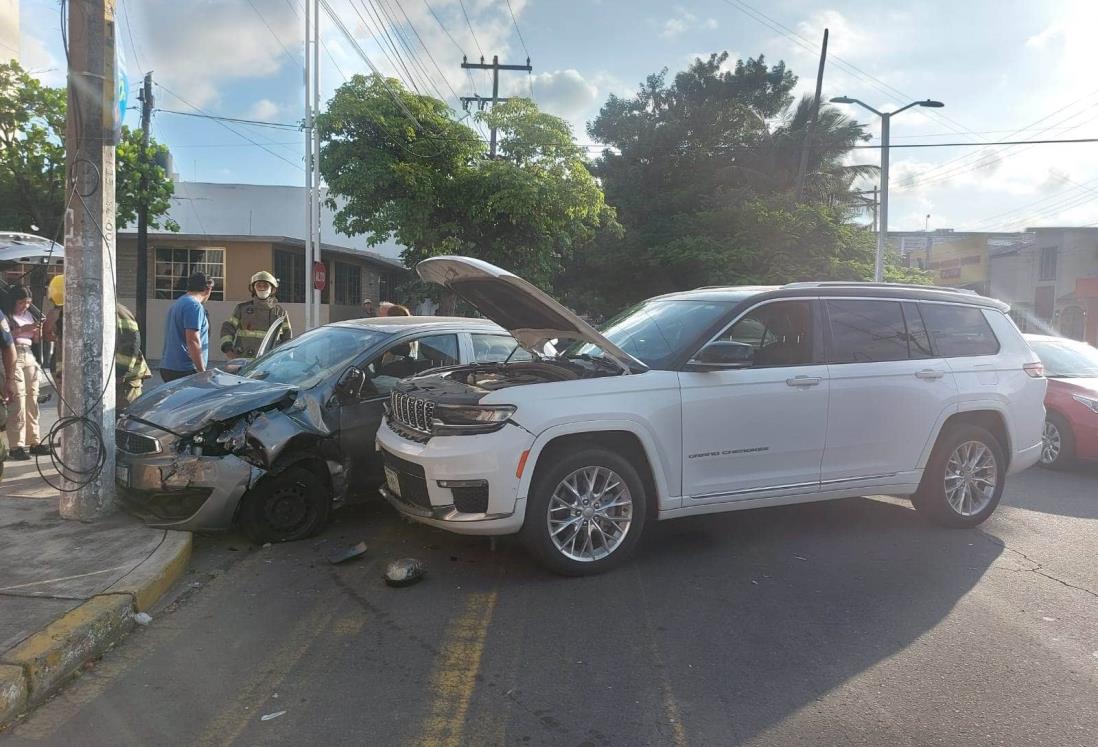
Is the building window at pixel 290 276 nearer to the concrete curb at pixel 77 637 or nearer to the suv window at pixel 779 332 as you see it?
the concrete curb at pixel 77 637

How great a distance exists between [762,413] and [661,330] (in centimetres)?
90

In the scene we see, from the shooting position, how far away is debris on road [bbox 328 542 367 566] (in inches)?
196

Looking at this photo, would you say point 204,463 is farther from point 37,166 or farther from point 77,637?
point 37,166

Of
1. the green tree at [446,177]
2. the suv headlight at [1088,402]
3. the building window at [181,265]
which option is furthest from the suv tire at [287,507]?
the building window at [181,265]

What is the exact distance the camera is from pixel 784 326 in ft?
17.8

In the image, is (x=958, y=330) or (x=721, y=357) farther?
(x=958, y=330)

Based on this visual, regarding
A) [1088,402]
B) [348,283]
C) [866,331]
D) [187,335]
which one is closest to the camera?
[866,331]

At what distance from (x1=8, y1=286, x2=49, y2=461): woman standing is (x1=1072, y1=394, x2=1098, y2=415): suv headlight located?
34.9ft

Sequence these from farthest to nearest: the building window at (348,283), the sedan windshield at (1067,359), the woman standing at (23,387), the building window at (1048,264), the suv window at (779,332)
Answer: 1. the building window at (1048,264)
2. the building window at (348,283)
3. the sedan windshield at (1067,359)
4. the woman standing at (23,387)
5. the suv window at (779,332)

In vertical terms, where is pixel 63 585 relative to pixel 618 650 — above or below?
above

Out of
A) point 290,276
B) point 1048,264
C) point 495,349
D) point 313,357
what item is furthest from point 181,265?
point 1048,264

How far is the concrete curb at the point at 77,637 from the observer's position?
3166 mm

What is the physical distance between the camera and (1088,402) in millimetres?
8312

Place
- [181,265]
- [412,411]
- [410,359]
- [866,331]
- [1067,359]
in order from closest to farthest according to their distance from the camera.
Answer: [412,411] < [866,331] < [410,359] < [1067,359] < [181,265]
